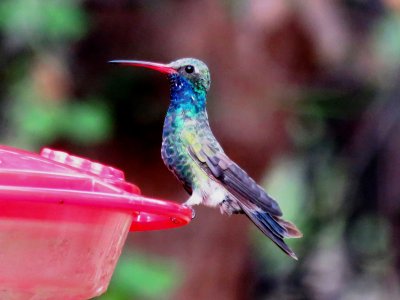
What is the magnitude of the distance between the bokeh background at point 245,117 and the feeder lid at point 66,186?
6.92 ft

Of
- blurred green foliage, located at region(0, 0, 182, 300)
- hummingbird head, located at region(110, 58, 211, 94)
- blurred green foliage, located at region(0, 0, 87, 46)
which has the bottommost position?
blurred green foliage, located at region(0, 0, 182, 300)

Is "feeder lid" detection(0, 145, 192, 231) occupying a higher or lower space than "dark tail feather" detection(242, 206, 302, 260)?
higher

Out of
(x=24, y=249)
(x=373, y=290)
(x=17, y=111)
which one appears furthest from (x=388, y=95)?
(x=24, y=249)

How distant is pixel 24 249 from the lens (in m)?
1.87

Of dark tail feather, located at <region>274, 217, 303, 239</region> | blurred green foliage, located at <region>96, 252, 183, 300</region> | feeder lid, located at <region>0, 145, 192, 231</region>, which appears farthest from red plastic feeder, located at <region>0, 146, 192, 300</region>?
blurred green foliage, located at <region>96, 252, 183, 300</region>

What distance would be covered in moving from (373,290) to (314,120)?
993 mm

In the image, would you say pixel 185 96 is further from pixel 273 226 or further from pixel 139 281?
pixel 139 281

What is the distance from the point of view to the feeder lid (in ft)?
5.82

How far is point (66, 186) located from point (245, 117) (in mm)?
2867

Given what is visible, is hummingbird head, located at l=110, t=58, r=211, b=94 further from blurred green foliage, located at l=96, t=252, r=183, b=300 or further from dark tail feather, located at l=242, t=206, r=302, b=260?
blurred green foliage, located at l=96, t=252, r=183, b=300

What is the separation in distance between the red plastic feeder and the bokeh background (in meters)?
2.18

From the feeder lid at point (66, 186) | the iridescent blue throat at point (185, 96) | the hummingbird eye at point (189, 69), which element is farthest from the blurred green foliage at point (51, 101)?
the feeder lid at point (66, 186)

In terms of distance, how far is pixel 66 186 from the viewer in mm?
1857

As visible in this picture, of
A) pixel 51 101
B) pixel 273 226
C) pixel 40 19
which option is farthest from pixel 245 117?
pixel 273 226
